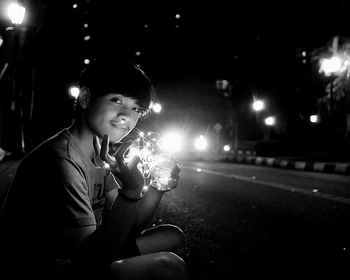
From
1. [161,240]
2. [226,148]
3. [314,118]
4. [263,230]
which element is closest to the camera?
[161,240]

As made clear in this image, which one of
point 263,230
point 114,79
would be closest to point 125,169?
point 114,79

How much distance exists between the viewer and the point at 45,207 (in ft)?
5.81

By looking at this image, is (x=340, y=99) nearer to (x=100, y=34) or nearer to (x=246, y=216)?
(x=246, y=216)

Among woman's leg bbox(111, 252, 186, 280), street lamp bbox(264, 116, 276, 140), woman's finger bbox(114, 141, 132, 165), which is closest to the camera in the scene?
woman's finger bbox(114, 141, 132, 165)

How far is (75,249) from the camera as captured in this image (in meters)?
1.78

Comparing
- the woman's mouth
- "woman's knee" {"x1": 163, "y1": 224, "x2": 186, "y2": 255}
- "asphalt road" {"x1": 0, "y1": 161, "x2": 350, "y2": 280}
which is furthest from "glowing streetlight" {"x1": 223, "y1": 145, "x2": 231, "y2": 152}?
the woman's mouth

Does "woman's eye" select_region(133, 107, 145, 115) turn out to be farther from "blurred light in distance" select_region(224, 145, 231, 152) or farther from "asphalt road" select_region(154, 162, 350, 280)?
"blurred light in distance" select_region(224, 145, 231, 152)

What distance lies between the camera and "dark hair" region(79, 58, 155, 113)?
224 centimetres

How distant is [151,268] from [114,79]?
1.15 metres

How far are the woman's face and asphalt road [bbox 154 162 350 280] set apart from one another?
1756 millimetres

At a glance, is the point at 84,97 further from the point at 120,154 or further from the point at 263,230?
the point at 263,230

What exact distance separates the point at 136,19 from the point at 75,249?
33627 mm

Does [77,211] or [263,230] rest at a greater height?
[77,211]

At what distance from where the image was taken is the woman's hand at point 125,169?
1.77m
